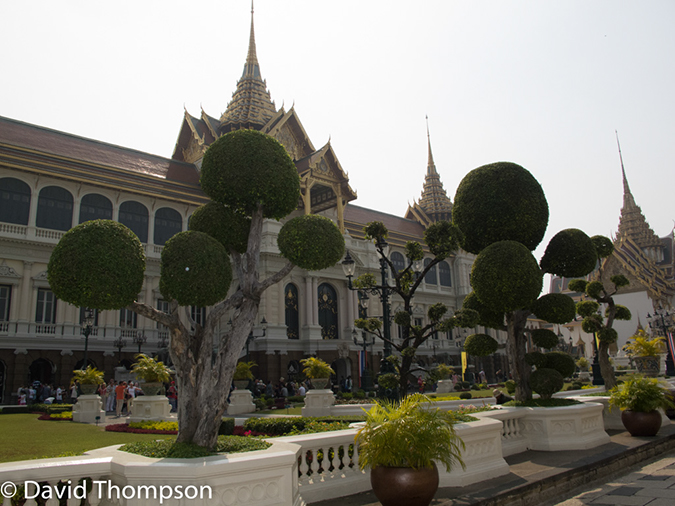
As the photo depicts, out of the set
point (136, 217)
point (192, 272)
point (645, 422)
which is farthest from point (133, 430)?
point (136, 217)

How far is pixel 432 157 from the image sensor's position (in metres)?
66.4

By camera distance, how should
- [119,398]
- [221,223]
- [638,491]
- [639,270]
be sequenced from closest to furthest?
1. [638,491]
2. [221,223]
3. [119,398]
4. [639,270]

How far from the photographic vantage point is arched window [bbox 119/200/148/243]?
29859mm

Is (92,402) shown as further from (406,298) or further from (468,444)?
(468,444)

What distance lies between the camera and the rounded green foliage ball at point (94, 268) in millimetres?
6023

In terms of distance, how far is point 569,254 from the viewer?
38.0ft

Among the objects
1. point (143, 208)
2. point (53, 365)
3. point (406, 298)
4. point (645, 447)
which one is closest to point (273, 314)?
point (143, 208)

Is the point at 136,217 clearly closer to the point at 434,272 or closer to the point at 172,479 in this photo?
the point at 434,272

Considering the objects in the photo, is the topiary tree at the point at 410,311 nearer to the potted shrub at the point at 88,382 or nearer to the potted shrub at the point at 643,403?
the potted shrub at the point at 643,403

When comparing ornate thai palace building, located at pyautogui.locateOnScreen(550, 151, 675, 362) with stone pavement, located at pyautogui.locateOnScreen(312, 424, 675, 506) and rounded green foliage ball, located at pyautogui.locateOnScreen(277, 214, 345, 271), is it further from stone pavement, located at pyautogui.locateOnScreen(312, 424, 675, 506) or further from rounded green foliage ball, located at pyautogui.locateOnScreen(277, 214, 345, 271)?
rounded green foliage ball, located at pyautogui.locateOnScreen(277, 214, 345, 271)

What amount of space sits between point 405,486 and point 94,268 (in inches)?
164

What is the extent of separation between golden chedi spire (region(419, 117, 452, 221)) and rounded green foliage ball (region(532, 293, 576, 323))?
157 feet

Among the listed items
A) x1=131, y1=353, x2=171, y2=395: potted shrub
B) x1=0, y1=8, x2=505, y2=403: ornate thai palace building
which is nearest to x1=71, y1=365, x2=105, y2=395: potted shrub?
x1=131, y1=353, x2=171, y2=395: potted shrub

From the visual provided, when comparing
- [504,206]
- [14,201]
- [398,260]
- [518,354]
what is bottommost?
[518,354]
